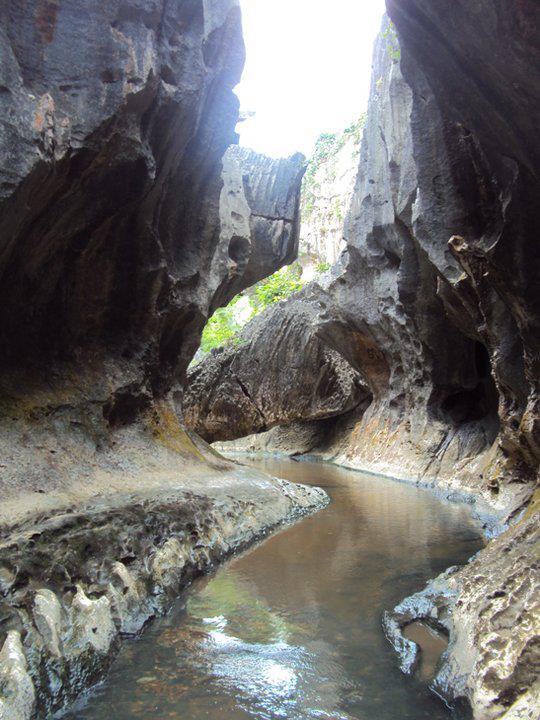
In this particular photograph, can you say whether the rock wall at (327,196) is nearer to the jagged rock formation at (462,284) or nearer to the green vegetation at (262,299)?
the green vegetation at (262,299)

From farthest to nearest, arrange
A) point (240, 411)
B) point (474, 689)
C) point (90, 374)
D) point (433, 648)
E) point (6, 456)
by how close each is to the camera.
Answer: point (240, 411), point (90, 374), point (6, 456), point (433, 648), point (474, 689)

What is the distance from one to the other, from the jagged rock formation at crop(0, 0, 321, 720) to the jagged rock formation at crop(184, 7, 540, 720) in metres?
1.89

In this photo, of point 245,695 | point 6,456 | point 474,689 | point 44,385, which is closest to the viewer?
point 474,689

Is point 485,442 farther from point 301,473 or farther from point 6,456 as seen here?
point 6,456

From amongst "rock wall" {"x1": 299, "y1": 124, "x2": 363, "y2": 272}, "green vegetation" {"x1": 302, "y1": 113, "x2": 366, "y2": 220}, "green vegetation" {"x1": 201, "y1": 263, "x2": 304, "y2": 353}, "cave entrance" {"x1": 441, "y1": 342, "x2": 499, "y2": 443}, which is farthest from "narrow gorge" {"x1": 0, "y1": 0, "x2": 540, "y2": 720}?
"green vegetation" {"x1": 302, "y1": 113, "x2": 366, "y2": 220}

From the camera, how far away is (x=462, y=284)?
700 cm

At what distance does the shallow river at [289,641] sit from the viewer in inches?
106

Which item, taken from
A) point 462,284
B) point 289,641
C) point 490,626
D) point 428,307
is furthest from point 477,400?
point 490,626

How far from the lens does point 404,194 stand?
1058 cm

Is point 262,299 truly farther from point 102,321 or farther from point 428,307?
point 102,321

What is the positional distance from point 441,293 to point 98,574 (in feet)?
21.5

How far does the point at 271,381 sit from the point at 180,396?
9.38 m

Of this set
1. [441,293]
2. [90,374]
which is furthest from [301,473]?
[90,374]

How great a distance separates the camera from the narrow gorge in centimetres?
294
